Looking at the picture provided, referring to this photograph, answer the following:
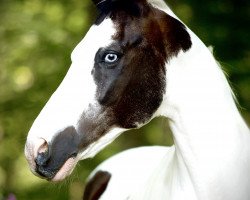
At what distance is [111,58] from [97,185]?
4.83ft

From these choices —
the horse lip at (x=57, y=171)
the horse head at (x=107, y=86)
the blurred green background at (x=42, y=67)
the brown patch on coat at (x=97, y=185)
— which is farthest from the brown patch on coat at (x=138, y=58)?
the blurred green background at (x=42, y=67)

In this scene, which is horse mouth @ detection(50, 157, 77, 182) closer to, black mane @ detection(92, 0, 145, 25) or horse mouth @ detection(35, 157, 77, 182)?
horse mouth @ detection(35, 157, 77, 182)

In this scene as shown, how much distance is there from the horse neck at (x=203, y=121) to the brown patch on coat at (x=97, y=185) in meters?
1.19

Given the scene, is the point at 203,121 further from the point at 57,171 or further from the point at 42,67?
the point at 42,67

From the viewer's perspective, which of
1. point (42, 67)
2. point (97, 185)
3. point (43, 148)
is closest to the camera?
point (43, 148)

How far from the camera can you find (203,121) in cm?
199

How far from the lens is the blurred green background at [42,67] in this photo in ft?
13.3

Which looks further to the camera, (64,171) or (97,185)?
(97,185)

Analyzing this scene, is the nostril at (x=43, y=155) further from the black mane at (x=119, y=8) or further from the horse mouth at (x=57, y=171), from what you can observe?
the black mane at (x=119, y=8)

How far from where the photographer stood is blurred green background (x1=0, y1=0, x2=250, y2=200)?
406 centimetres

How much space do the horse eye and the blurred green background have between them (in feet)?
7.14

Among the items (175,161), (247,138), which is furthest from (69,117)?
(247,138)

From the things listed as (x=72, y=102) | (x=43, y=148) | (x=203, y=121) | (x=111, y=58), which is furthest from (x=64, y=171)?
(x=203, y=121)

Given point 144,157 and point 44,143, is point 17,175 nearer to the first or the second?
point 144,157
